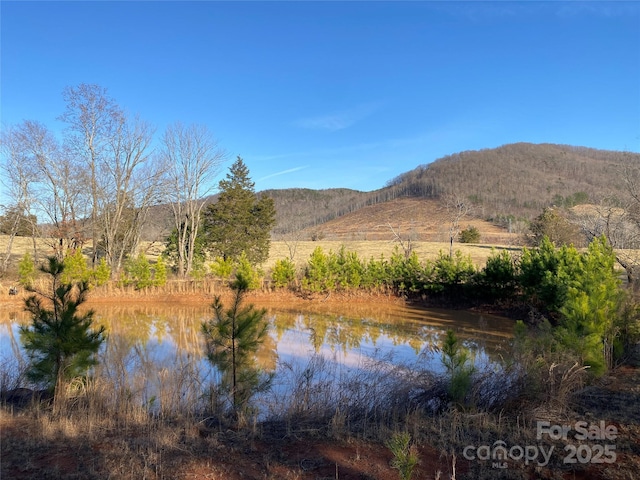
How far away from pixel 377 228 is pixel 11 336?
6984 cm

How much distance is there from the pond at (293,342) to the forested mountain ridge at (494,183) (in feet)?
207

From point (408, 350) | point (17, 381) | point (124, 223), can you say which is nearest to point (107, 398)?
point (17, 381)

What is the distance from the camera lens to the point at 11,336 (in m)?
10.8

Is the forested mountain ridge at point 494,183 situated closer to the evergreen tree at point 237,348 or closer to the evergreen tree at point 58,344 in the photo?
the evergreen tree at point 237,348

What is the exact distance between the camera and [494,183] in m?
101

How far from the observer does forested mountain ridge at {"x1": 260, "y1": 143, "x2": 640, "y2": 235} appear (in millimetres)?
87062

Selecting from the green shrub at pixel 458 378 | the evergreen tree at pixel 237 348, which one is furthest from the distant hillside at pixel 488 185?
the evergreen tree at pixel 237 348

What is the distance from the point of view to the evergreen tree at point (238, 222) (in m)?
25.9

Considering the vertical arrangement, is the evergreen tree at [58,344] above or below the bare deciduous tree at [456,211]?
below

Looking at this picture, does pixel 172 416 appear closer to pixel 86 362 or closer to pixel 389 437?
pixel 86 362

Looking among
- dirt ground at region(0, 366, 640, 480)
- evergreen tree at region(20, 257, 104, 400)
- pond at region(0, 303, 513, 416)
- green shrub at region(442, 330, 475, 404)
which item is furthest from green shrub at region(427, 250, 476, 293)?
evergreen tree at region(20, 257, 104, 400)

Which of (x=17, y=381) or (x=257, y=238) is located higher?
(x=257, y=238)

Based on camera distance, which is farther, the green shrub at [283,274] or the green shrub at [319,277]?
the green shrub at [283,274]

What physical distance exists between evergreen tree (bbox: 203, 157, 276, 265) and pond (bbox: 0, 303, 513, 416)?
29.9ft
